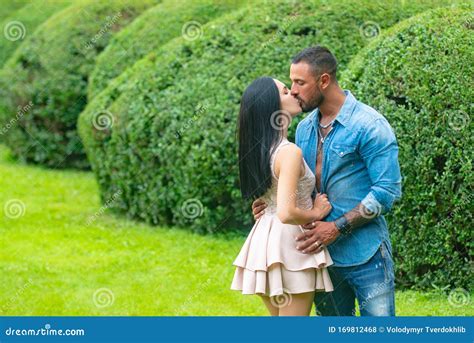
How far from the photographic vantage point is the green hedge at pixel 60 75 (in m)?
13.6

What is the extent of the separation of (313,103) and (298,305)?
1.02 m

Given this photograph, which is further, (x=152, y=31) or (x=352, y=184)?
(x=152, y=31)

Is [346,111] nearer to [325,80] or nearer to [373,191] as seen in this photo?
[325,80]

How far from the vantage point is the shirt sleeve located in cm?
436

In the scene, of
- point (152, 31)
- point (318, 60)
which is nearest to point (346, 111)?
point (318, 60)

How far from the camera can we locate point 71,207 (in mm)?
11141

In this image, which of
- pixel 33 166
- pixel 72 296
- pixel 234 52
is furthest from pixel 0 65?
pixel 72 296

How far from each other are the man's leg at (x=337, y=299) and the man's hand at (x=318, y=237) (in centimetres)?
23

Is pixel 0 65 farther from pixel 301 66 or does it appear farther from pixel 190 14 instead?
pixel 301 66

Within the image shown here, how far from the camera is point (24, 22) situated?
17.1 meters

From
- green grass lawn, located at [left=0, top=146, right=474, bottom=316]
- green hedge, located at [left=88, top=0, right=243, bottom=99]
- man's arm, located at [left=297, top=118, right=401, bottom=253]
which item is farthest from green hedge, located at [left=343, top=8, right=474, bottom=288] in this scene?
green hedge, located at [left=88, top=0, right=243, bottom=99]

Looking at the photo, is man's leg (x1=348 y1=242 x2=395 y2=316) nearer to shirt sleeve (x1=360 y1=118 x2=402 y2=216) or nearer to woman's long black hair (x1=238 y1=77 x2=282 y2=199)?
shirt sleeve (x1=360 y1=118 x2=402 y2=216)

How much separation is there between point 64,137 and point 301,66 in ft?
32.4

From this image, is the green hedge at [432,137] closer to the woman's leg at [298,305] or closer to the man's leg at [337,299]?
the man's leg at [337,299]
